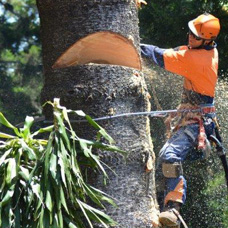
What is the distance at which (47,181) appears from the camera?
4.28m

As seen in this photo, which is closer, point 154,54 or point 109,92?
point 109,92

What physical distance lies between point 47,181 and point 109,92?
84cm

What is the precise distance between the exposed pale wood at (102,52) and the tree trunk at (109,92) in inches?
1.6

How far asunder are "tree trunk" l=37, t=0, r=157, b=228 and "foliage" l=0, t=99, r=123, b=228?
334 mm

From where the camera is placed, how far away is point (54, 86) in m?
4.96

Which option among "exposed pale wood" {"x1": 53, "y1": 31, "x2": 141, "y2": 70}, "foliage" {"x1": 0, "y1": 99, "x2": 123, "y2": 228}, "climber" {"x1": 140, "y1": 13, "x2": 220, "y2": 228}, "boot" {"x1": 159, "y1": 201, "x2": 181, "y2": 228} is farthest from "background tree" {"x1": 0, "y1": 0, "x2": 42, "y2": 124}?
"foliage" {"x1": 0, "y1": 99, "x2": 123, "y2": 228}

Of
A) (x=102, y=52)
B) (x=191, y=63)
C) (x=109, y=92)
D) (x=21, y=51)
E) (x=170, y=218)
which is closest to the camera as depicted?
(x=109, y=92)

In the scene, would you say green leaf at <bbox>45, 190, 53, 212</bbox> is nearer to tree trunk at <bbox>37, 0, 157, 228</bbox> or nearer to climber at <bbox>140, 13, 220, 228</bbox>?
tree trunk at <bbox>37, 0, 157, 228</bbox>

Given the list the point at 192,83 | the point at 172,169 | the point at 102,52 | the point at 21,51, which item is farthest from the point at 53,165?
the point at 21,51

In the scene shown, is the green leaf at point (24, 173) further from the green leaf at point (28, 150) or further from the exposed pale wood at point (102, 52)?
the exposed pale wood at point (102, 52)

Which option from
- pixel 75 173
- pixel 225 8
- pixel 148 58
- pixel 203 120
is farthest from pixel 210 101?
pixel 75 173

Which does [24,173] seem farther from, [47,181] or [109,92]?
[109,92]

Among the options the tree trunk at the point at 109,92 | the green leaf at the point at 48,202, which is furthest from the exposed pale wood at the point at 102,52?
the green leaf at the point at 48,202

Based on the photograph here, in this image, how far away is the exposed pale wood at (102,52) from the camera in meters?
5.01
